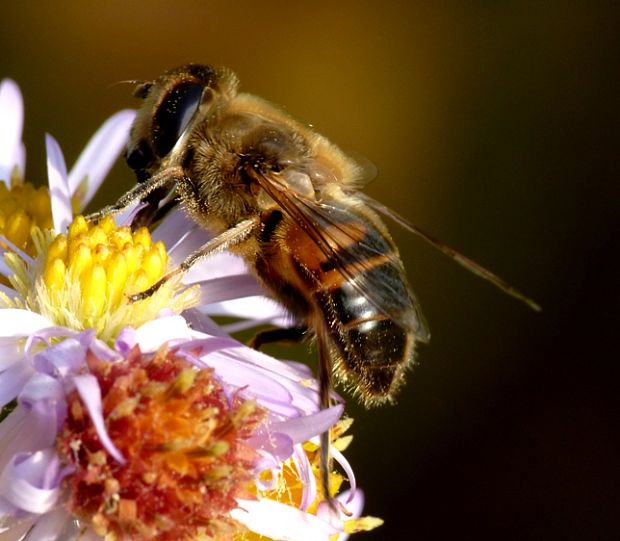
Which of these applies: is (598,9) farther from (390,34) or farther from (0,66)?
(0,66)

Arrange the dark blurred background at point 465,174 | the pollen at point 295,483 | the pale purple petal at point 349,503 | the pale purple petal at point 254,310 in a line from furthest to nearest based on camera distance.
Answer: the dark blurred background at point 465,174 < the pale purple petal at point 254,310 < the pale purple petal at point 349,503 < the pollen at point 295,483

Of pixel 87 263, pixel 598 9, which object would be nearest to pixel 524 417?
pixel 598 9

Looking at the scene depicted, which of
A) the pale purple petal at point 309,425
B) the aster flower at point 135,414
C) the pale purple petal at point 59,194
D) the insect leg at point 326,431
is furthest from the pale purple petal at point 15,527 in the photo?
the pale purple petal at point 59,194

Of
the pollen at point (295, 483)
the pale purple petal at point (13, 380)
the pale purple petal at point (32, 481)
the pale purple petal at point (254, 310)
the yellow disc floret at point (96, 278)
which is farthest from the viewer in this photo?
the pale purple petal at point (254, 310)

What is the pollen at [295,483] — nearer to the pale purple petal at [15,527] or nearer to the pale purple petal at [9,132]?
the pale purple petal at [15,527]

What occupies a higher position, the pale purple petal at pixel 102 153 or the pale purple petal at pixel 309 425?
the pale purple petal at pixel 309 425
